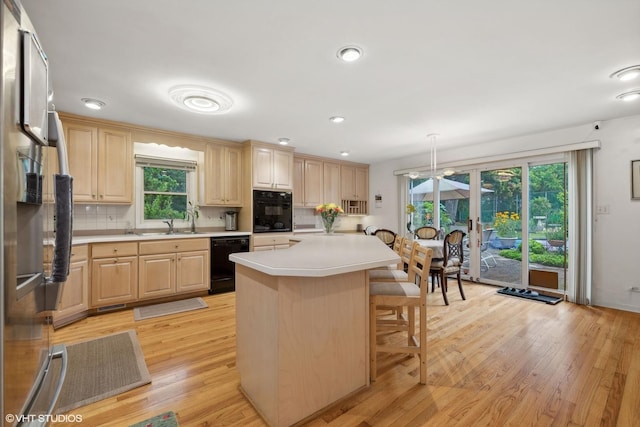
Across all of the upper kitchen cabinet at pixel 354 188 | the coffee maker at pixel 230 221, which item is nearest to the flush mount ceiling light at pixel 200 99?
the coffee maker at pixel 230 221

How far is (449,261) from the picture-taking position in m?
3.92

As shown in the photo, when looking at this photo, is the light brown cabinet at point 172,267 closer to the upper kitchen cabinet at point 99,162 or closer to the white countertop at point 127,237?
the white countertop at point 127,237

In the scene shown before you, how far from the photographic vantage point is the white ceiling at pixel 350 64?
1.69 meters

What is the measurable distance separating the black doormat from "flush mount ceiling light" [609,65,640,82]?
8.80 ft

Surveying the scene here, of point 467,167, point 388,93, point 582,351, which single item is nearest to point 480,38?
point 388,93

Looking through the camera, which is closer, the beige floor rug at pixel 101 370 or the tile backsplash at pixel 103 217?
the beige floor rug at pixel 101 370

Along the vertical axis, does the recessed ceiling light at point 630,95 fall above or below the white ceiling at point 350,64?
below

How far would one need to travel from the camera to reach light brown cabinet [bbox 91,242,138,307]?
128 inches

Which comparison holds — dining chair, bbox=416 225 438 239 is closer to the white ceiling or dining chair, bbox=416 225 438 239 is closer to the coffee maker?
the white ceiling

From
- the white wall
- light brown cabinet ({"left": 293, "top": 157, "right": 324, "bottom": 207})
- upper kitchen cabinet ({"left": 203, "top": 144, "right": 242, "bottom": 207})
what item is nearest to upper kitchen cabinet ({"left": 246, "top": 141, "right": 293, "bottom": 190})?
upper kitchen cabinet ({"left": 203, "top": 144, "right": 242, "bottom": 207})

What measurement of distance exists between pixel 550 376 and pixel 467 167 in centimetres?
360

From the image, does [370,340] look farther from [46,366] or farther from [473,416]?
[46,366]

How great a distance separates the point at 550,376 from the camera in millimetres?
2045

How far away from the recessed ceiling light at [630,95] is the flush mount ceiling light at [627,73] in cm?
41
